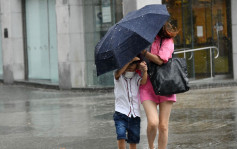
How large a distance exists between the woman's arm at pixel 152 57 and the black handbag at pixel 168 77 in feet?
0.24

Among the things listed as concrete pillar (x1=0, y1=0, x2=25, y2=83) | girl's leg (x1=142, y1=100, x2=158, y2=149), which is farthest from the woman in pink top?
concrete pillar (x1=0, y1=0, x2=25, y2=83)

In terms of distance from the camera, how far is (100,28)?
17.6 meters

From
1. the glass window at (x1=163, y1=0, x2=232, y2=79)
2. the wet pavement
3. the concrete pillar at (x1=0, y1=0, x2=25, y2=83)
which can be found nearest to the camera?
the wet pavement

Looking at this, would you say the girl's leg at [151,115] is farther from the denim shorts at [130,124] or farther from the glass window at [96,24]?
the glass window at [96,24]

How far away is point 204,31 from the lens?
18.3m

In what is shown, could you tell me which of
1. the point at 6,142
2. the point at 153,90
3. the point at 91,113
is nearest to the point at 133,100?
the point at 153,90

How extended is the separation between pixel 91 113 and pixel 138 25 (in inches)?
237

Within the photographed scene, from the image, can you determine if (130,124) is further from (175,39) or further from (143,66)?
(175,39)

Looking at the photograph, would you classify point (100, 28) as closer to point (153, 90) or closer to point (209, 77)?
point (209, 77)

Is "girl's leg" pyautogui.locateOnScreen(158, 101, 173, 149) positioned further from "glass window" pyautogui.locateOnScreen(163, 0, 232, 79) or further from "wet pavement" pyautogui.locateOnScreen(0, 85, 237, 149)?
"glass window" pyautogui.locateOnScreen(163, 0, 232, 79)

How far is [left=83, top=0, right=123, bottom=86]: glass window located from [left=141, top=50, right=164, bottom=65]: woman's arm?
10687 millimetres

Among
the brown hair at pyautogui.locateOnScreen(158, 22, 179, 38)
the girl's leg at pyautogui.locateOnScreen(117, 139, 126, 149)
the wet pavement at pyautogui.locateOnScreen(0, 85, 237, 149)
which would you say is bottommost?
the wet pavement at pyautogui.locateOnScreen(0, 85, 237, 149)

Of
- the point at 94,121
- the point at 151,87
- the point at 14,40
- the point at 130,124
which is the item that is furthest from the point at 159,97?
the point at 14,40

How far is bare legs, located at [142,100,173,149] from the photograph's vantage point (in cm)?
669
